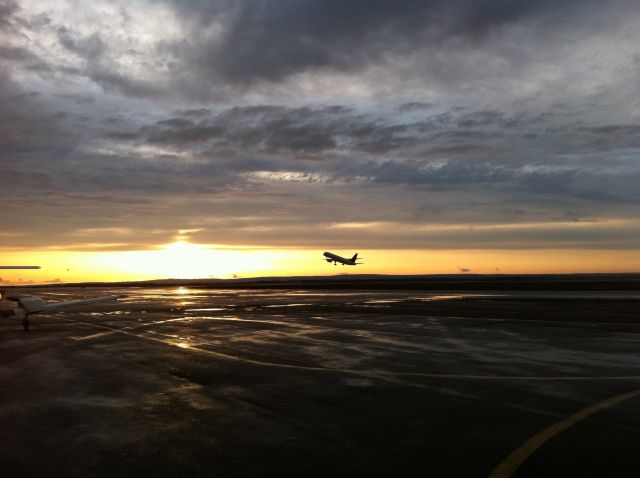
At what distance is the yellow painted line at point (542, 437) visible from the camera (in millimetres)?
7449

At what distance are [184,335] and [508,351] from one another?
14242mm

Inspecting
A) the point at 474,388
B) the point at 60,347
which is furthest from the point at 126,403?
the point at 60,347

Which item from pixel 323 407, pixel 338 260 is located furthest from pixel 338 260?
pixel 323 407

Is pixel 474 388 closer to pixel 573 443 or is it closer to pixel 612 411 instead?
pixel 612 411

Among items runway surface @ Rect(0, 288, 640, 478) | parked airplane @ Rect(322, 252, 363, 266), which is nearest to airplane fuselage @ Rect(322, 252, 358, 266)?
parked airplane @ Rect(322, 252, 363, 266)

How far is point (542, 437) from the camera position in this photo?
8891mm

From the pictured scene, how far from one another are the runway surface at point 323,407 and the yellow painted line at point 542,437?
0.04 meters

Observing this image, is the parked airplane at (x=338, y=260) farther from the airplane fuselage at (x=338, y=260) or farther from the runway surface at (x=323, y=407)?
the runway surface at (x=323, y=407)

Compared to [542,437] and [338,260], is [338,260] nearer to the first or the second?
[338,260]

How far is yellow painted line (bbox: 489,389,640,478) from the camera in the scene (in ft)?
24.4

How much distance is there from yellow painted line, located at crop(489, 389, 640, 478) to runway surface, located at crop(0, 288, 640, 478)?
37mm

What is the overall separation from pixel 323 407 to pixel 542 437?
4336 millimetres

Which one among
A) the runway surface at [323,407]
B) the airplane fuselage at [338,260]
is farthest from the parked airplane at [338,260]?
the runway surface at [323,407]

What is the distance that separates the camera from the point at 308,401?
11773 mm
